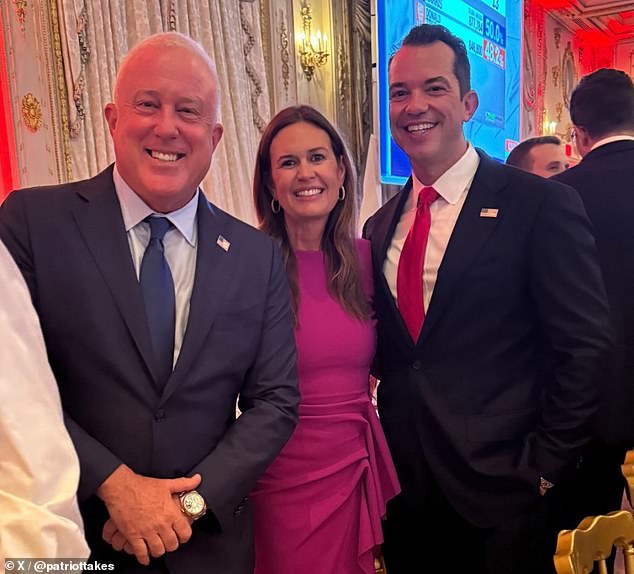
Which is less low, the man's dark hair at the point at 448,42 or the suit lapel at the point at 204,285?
the man's dark hair at the point at 448,42

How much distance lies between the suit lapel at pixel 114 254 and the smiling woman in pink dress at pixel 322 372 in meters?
0.59

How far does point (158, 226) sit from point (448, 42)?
44.0 inches

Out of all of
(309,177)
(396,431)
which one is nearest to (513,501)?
(396,431)

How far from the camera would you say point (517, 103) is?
6.84 metres

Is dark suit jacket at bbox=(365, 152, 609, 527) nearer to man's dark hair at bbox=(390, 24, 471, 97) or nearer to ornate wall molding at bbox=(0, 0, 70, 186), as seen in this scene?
man's dark hair at bbox=(390, 24, 471, 97)

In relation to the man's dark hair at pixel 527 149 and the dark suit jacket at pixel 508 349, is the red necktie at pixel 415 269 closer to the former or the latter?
the dark suit jacket at pixel 508 349

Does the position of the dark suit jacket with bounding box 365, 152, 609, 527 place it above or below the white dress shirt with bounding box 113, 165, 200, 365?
below

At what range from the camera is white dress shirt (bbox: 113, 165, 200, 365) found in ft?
4.76

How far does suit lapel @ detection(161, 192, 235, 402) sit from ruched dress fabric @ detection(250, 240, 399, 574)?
1.40ft

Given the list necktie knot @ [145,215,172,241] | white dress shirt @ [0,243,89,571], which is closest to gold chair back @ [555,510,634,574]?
white dress shirt @ [0,243,89,571]

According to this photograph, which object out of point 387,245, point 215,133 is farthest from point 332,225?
point 215,133

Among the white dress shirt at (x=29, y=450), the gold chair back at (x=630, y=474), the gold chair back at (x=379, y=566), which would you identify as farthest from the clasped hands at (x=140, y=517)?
the gold chair back at (x=630, y=474)

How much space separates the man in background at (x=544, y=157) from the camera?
3.63 metres

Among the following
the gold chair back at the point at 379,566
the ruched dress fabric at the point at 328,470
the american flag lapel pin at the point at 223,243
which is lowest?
the gold chair back at the point at 379,566
